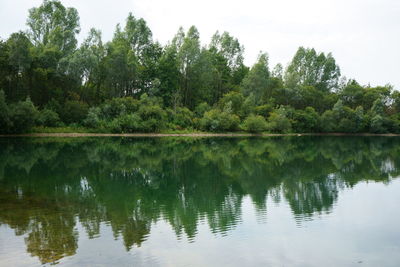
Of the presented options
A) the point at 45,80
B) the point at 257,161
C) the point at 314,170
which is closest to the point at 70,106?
the point at 45,80

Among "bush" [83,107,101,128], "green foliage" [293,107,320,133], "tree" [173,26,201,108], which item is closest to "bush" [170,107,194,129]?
"tree" [173,26,201,108]

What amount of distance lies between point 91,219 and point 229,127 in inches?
1981

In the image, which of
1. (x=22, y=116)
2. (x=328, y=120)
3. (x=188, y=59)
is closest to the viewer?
Answer: (x=22, y=116)

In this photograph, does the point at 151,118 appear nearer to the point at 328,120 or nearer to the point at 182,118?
the point at 182,118

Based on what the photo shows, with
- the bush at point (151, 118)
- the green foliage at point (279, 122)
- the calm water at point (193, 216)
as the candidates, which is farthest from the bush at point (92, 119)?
the green foliage at point (279, 122)

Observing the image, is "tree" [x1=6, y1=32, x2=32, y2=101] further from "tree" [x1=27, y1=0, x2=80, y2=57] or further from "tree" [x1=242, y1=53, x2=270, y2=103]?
"tree" [x1=242, y1=53, x2=270, y2=103]

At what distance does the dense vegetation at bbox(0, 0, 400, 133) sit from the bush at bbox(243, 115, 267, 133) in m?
0.18

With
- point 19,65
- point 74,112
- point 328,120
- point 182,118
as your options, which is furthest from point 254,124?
point 19,65

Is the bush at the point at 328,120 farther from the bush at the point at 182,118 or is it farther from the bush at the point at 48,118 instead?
the bush at the point at 48,118

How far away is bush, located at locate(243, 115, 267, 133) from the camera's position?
61.4 meters

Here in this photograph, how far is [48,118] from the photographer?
44.7 meters

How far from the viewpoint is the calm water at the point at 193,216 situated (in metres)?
8.47

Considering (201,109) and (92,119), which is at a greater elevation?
(201,109)

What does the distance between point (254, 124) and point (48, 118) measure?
32.7 m
